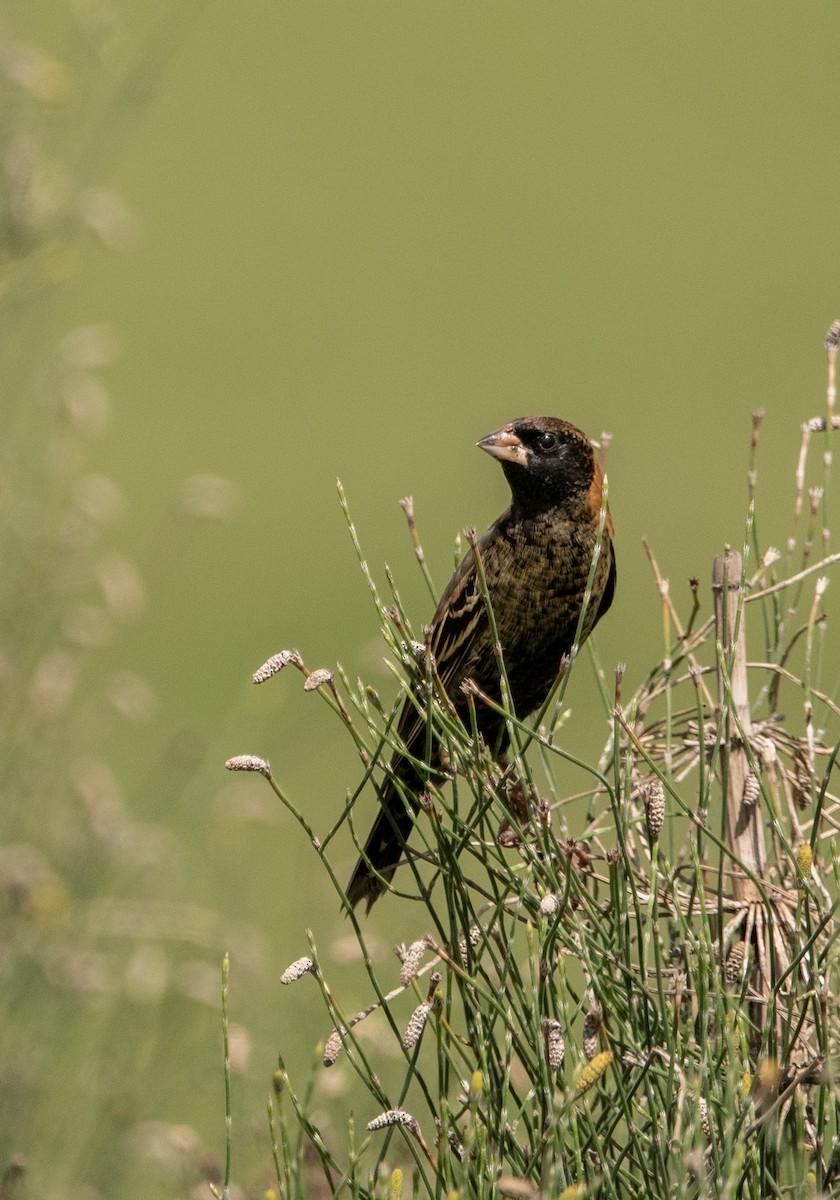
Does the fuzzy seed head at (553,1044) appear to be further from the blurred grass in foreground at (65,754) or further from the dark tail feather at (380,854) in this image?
the blurred grass in foreground at (65,754)

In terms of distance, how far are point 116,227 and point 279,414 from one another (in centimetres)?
1078

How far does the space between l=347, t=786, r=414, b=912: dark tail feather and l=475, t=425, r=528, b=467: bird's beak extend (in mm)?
663

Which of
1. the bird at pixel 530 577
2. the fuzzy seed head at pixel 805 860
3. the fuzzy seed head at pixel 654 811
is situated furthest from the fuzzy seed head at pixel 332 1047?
the bird at pixel 530 577

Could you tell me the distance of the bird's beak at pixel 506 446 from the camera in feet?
10.3

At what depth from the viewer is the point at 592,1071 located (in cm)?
162

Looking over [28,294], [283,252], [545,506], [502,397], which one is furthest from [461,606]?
[283,252]

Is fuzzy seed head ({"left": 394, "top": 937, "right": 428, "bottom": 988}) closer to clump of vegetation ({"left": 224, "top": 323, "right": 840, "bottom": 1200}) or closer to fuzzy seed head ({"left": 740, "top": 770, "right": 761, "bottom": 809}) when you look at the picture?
clump of vegetation ({"left": 224, "top": 323, "right": 840, "bottom": 1200})

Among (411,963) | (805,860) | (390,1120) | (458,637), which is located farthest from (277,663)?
(458,637)

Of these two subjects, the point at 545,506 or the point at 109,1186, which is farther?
the point at 109,1186

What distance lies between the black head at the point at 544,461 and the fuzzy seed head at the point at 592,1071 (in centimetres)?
162

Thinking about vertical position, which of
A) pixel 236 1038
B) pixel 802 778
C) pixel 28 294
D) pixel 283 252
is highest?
pixel 283 252

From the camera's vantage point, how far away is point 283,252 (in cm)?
1680

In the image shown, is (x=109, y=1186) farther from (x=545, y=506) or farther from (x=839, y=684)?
(x=839, y=684)

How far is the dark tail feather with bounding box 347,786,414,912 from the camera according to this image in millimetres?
2543
